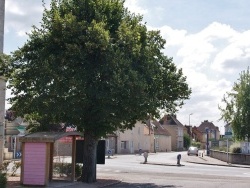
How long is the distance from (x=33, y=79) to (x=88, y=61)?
2.78m

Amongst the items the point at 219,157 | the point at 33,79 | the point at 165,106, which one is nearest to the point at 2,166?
the point at 33,79

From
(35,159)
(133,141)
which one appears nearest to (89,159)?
(35,159)

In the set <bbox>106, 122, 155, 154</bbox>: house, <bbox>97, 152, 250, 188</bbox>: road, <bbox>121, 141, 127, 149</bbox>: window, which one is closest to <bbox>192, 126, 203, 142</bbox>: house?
<bbox>106, 122, 155, 154</bbox>: house

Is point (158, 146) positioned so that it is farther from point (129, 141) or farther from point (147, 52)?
point (147, 52)

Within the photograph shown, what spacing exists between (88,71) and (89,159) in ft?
16.6

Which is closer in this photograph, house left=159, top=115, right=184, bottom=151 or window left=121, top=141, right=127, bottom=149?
window left=121, top=141, right=127, bottom=149

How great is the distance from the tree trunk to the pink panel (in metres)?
3.72

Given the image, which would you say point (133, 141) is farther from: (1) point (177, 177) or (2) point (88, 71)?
(2) point (88, 71)

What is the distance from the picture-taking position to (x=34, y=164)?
72.9 feet

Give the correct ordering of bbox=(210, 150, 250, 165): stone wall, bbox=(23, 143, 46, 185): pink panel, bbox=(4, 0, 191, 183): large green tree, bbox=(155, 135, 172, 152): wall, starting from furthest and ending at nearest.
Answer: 1. bbox=(155, 135, 172, 152): wall
2. bbox=(210, 150, 250, 165): stone wall
3. bbox=(4, 0, 191, 183): large green tree
4. bbox=(23, 143, 46, 185): pink panel

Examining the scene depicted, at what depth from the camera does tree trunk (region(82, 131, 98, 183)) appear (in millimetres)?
25344

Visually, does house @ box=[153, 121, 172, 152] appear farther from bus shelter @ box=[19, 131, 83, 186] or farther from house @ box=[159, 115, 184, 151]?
bus shelter @ box=[19, 131, 83, 186]

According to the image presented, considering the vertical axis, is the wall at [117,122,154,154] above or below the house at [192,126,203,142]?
below

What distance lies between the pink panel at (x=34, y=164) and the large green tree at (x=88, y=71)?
7.11 ft
